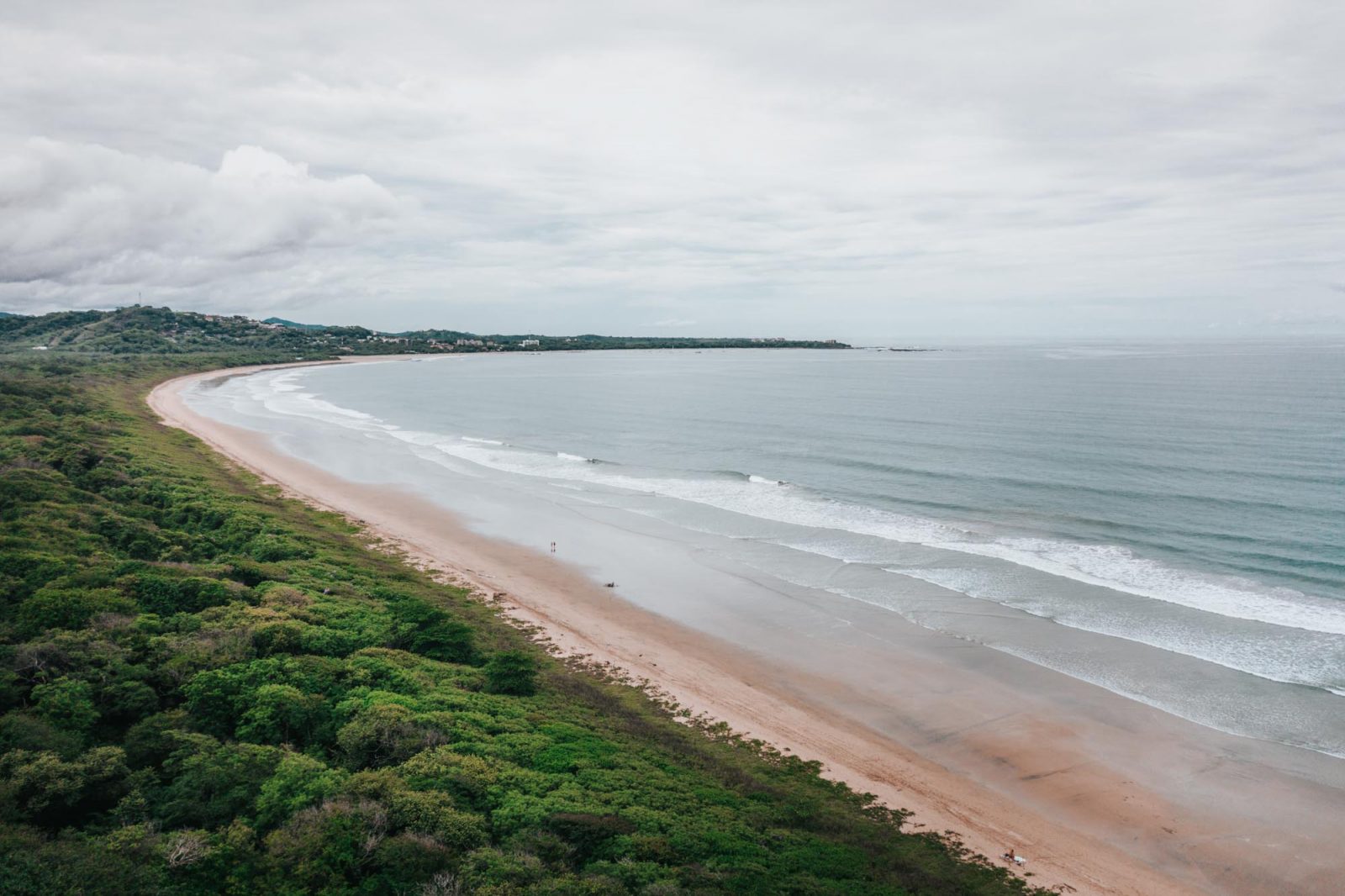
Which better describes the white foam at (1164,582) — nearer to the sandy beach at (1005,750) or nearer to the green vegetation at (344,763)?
the sandy beach at (1005,750)

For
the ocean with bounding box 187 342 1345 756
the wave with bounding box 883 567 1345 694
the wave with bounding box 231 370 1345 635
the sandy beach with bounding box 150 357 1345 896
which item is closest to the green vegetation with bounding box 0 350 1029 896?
the sandy beach with bounding box 150 357 1345 896

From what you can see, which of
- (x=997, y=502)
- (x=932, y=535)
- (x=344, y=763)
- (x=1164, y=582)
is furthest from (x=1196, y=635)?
(x=344, y=763)

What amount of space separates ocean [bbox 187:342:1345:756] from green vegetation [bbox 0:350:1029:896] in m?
11.1

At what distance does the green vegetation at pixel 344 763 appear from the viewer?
40.0 ft

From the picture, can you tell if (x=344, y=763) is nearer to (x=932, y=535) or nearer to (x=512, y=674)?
(x=512, y=674)

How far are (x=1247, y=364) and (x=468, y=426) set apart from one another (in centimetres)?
13702

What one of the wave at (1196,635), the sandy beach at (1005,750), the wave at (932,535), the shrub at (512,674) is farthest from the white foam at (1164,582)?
the shrub at (512,674)

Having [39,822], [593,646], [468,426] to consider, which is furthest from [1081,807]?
[468,426]

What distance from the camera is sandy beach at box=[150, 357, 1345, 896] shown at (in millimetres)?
15578

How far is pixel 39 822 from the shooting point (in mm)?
12438

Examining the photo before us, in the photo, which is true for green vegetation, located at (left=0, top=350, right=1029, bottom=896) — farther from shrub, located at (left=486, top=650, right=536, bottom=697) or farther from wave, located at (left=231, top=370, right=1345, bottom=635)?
wave, located at (left=231, top=370, right=1345, bottom=635)

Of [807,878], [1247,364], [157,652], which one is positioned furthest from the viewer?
[1247,364]

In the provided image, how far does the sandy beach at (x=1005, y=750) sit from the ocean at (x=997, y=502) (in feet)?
5.92

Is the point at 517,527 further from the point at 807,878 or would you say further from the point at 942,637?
the point at 807,878
